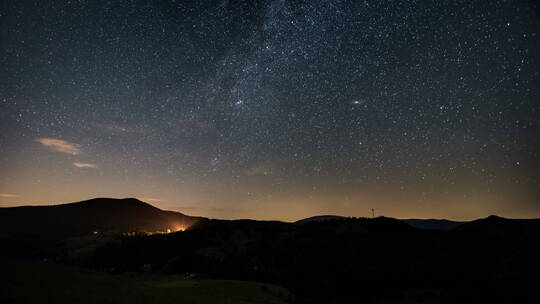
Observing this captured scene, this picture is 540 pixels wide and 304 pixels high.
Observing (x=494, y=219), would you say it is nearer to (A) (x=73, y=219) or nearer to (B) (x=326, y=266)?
(B) (x=326, y=266)

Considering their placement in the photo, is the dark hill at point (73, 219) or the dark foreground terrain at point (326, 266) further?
the dark hill at point (73, 219)

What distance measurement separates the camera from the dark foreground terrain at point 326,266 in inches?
737

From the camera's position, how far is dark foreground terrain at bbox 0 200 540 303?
1872cm

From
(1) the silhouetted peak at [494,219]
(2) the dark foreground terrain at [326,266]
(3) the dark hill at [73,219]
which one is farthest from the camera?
(1) the silhouetted peak at [494,219]

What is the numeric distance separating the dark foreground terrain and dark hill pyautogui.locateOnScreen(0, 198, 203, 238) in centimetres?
6150

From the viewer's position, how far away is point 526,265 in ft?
135

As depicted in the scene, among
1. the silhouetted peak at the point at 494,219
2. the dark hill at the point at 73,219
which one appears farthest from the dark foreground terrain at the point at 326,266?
the silhouetted peak at the point at 494,219

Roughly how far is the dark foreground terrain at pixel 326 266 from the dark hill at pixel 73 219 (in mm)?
61500

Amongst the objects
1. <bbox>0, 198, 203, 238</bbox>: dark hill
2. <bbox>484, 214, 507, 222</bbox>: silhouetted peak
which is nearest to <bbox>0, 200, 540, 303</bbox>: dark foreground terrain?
<bbox>0, 198, 203, 238</bbox>: dark hill

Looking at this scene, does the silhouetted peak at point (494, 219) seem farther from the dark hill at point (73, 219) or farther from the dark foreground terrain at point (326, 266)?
the dark hill at point (73, 219)

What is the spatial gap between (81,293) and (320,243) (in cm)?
4292

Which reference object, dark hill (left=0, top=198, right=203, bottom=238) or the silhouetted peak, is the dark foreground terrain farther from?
the silhouetted peak

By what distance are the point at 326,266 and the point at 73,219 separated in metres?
146

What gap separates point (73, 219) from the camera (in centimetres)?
14912
